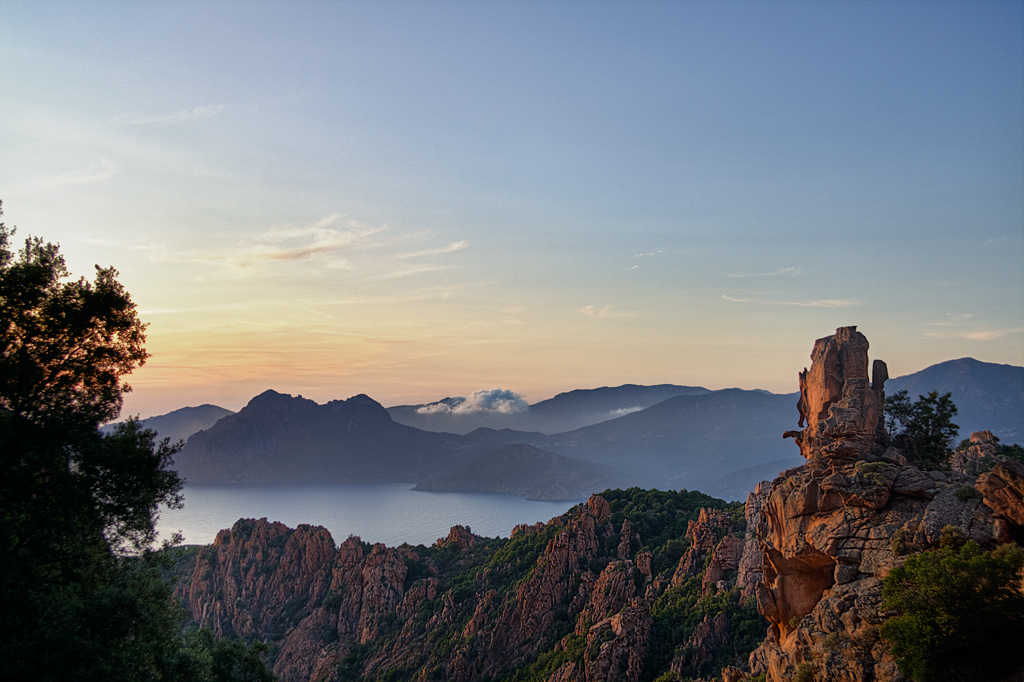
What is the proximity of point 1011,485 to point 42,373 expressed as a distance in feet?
106

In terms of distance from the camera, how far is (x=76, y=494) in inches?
716

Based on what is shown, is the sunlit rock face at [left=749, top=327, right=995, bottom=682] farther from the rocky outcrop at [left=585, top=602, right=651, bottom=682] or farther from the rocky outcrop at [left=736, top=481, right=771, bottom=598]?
the rocky outcrop at [left=585, top=602, right=651, bottom=682]

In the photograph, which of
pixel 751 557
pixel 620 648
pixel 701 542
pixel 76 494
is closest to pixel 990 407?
pixel 701 542

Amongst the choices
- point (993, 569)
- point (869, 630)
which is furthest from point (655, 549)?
point (993, 569)

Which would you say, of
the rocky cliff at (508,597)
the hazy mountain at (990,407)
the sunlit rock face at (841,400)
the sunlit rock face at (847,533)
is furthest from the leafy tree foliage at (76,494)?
the hazy mountain at (990,407)

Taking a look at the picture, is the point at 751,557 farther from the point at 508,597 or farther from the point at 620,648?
the point at 508,597

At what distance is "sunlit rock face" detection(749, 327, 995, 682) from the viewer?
18.5 meters

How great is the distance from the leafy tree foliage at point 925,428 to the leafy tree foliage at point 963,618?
14.7 metres

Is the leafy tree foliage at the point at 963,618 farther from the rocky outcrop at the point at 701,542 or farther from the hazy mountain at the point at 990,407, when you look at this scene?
the hazy mountain at the point at 990,407

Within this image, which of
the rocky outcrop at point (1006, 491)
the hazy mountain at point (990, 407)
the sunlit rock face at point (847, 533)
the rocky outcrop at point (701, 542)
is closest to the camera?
the rocky outcrop at point (1006, 491)

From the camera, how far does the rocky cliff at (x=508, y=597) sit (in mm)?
41000

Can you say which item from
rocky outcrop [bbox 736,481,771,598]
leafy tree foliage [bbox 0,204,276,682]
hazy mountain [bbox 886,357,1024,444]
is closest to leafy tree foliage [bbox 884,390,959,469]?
rocky outcrop [bbox 736,481,771,598]

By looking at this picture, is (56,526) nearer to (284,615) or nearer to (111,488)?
(111,488)

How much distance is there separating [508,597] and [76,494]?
164 ft
